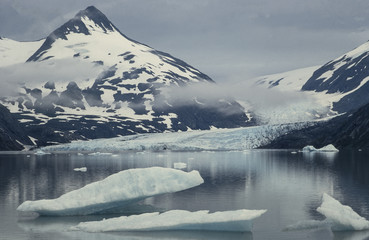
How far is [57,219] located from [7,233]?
15.2 ft

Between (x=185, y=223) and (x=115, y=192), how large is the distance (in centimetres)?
720

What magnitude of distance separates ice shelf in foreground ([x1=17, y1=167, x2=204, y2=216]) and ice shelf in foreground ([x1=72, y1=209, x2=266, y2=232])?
11.4 ft

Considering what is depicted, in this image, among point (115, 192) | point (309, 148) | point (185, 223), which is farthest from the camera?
point (309, 148)

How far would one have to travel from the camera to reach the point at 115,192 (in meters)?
38.8

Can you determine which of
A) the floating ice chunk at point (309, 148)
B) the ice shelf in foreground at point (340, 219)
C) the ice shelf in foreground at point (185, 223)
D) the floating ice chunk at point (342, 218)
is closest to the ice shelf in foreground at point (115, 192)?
the ice shelf in foreground at point (185, 223)

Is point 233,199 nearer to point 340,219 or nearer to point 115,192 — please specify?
point 115,192

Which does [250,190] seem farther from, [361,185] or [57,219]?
[57,219]

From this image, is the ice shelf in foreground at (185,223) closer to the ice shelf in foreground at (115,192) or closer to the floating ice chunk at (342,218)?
the ice shelf in foreground at (115,192)

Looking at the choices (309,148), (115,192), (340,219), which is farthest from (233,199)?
(309,148)

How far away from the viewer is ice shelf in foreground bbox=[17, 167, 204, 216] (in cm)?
3850

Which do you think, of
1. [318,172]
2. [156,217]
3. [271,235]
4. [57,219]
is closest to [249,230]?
[271,235]

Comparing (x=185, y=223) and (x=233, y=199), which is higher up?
(x=185, y=223)

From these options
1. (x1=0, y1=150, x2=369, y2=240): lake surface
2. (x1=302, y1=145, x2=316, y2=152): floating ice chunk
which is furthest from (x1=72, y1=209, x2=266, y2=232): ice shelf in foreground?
(x1=302, y1=145, x2=316, y2=152): floating ice chunk

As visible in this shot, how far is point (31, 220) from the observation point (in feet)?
127
